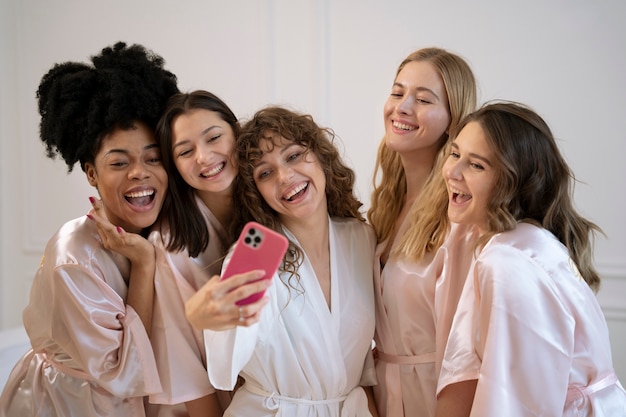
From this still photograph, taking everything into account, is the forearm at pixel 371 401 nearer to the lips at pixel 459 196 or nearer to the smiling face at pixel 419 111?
the lips at pixel 459 196

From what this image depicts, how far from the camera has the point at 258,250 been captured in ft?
4.25

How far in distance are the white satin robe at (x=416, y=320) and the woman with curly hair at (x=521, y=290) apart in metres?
0.13

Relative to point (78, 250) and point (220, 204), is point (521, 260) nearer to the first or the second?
point (220, 204)

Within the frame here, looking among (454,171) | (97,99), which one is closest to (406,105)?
(454,171)

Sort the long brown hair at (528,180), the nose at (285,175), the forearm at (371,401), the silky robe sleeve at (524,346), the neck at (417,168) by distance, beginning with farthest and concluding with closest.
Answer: the neck at (417,168) < the forearm at (371,401) < the nose at (285,175) < the long brown hair at (528,180) < the silky robe sleeve at (524,346)

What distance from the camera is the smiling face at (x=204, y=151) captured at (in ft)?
6.51

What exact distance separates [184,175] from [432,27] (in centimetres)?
229

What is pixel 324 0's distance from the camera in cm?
405

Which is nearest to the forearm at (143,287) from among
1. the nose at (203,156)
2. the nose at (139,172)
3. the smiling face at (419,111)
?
the nose at (139,172)

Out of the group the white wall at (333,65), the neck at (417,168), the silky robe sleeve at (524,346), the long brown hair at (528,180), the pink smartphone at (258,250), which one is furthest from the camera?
the white wall at (333,65)

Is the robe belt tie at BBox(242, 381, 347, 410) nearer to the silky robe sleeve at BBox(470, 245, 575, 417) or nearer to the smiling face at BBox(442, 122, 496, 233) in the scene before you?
the silky robe sleeve at BBox(470, 245, 575, 417)

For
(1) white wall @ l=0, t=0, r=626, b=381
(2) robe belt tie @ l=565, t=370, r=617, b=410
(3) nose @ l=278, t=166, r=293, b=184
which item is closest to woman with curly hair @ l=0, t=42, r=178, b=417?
(3) nose @ l=278, t=166, r=293, b=184

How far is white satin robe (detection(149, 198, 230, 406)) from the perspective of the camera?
202cm

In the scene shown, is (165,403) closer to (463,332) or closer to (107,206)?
(107,206)
